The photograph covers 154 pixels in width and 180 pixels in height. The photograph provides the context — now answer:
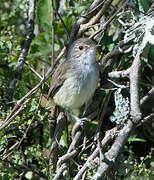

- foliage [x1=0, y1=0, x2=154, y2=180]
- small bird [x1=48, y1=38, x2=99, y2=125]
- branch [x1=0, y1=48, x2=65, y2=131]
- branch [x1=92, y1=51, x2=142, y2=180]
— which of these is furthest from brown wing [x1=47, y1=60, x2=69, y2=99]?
branch [x1=92, y1=51, x2=142, y2=180]

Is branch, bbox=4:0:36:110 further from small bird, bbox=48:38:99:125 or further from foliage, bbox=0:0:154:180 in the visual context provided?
small bird, bbox=48:38:99:125

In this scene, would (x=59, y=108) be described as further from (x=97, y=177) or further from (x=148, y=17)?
(x=97, y=177)

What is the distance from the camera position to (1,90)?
4.30 metres

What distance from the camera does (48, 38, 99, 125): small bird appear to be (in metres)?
3.72

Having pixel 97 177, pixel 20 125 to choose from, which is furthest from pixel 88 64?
pixel 97 177

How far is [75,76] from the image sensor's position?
3.90 meters

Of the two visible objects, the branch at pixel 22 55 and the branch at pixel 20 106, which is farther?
the branch at pixel 22 55

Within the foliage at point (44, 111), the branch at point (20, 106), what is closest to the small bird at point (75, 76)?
the foliage at point (44, 111)

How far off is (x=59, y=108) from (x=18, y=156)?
701mm

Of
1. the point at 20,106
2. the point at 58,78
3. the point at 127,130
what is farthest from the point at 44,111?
the point at 127,130

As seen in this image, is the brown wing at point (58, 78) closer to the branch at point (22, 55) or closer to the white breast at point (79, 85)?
the white breast at point (79, 85)

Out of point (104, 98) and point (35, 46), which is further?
point (35, 46)

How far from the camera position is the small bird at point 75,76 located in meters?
3.72

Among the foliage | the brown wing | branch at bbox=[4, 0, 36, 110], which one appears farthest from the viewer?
branch at bbox=[4, 0, 36, 110]
